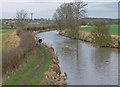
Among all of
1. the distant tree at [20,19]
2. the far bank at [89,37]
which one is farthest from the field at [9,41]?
the distant tree at [20,19]

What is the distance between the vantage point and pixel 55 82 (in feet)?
66.5

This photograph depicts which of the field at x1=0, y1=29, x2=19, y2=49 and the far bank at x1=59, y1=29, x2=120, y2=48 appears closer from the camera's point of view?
the field at x1=0, y1=29, x2=19, y2=49

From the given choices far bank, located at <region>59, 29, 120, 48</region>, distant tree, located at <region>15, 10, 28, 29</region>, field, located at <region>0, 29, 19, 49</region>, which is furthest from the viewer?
distant tree, located at <region>15, 10, 28, 29</region>

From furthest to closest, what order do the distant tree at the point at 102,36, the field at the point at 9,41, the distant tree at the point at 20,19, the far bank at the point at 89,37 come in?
the distant tree at the point at 20,19 < the distant tree at the point at 102,36 < the far bank at the point at 89,37 < the field at the point at 9,41

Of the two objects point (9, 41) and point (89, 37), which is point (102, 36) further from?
point (9, 41)

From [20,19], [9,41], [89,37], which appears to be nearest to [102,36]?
[89,37]

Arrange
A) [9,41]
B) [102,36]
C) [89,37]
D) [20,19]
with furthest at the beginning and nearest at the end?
[20,19] → [89,37] → [102,36] → [9,41]

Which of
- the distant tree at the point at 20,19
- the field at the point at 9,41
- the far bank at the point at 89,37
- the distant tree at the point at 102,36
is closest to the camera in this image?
the field at the point at 9,41

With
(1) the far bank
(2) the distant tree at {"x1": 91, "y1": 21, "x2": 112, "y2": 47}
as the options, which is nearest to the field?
(2) the distant tree at {"x1": 91, "y1": 21, "x2": 112, "y2": 47}

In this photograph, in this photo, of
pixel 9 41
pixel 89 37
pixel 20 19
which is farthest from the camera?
pixel 20 19

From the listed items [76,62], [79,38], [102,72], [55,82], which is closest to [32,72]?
[55,82]

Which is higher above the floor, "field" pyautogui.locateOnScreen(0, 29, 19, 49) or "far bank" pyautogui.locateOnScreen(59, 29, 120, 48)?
"field" pyautogui.locateOnScreen(0, 29, 19, 49)

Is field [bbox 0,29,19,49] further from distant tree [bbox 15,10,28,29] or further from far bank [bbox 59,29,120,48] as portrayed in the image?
distant tree [bbox 15,10,28,29]

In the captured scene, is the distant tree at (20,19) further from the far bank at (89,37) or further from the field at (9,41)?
the field at (9,41)
